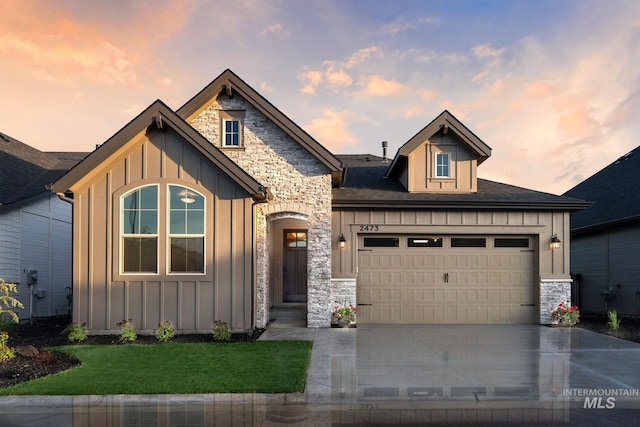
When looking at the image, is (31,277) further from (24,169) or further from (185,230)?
(185,230)

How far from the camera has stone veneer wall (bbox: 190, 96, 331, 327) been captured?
12492 millimetres

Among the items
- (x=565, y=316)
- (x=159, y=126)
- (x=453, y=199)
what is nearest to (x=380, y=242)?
(x=453, y=199)

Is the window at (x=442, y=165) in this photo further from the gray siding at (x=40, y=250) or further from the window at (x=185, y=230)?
the gray siding at (x=40, y=250)

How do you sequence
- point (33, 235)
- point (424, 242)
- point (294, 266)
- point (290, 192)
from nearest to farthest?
point (290, 192), point (424, 242), point (33, 235), point (294, 266)

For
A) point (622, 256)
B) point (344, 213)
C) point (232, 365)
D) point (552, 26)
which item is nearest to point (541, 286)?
point (622, 256)

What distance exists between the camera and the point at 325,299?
12.5 m

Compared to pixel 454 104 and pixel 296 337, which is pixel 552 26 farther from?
pixel 296 337

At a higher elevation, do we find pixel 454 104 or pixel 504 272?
pixel 454 104

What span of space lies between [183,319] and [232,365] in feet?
12.1

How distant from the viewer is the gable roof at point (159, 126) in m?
10.8

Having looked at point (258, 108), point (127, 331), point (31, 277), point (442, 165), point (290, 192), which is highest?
point (258, 108)

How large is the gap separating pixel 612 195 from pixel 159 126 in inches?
676

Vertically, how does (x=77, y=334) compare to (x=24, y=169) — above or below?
below

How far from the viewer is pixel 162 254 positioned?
11.1 meters
